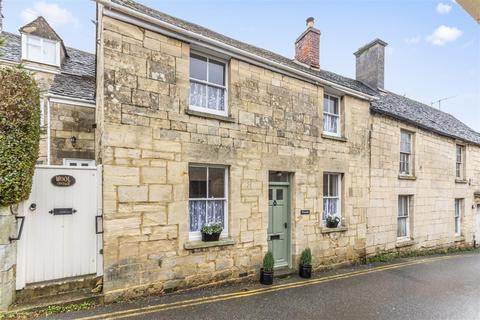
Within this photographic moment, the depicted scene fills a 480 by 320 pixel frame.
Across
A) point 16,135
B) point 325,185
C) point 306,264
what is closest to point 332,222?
point 325,185

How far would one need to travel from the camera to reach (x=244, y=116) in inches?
271

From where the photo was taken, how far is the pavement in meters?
4.91

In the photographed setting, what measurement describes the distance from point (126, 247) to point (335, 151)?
6472mm

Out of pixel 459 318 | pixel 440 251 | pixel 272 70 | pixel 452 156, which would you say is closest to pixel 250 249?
pixel 459 318

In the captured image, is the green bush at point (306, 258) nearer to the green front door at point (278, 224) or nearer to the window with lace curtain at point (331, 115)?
the green front door at point (278, 224)

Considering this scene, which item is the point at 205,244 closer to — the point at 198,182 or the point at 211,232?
the point at 211,232

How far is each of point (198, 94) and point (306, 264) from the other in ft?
17.1

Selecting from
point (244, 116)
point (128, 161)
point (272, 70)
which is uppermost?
point (272, 70)

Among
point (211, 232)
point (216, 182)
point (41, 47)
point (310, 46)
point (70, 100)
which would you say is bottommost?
point (211, 232)

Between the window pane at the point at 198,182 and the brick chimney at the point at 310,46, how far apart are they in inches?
261

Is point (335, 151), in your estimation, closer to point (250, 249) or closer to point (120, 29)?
point (250, 249)

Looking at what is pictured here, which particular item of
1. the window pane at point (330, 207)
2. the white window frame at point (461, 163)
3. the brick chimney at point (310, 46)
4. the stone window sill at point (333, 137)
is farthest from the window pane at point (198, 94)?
the white window frame at point (461, 163)

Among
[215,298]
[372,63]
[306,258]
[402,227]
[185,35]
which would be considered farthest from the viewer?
[372,63]

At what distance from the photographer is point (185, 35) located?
6047 mm
